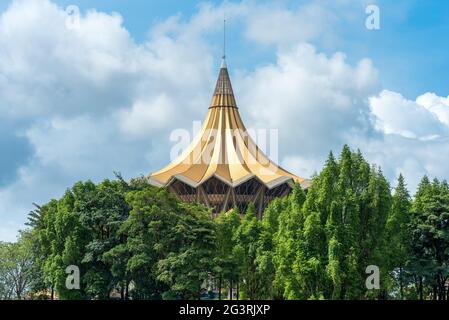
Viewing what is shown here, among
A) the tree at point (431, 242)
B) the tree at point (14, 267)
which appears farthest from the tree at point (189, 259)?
the tree at point (14, 267)

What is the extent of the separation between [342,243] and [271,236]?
300 inches

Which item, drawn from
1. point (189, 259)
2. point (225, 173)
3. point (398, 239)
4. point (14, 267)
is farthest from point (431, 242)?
point (225, 173)

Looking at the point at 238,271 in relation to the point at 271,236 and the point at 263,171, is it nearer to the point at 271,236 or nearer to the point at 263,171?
the point at 271,236

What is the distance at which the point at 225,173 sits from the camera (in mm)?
59750

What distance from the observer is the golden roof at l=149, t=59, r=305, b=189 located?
2336 inches

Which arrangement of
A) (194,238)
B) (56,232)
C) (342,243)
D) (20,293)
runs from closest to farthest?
(342,243) < (194,238) < (56,232) < (20,293)

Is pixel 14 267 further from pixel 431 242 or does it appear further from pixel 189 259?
pixel 431 242

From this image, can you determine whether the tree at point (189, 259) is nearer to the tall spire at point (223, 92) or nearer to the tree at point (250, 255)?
the tree at point (250, 255)

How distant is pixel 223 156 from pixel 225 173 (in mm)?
2295

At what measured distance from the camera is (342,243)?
28.5m

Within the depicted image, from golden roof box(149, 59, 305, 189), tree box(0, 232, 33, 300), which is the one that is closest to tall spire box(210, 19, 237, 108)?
golden roof box(149, 59, 305, 189)

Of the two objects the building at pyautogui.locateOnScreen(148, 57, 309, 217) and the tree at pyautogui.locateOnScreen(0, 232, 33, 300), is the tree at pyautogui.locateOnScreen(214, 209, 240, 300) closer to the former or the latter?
the tree at pyautogui.locateOnScreen(0, 232, 33, 300)
